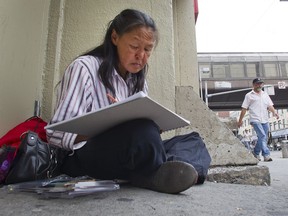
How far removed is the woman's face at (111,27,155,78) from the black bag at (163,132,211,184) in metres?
0.50

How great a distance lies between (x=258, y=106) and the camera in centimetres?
564

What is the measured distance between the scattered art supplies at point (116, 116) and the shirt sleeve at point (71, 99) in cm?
9

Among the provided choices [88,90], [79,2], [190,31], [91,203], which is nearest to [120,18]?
[88,90]

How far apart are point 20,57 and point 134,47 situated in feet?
2.73

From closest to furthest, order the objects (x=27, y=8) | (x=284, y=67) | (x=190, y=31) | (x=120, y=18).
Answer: (x=120, y=18) → (x=27, y=8) → (x=190, y=31) → (x=284, y=67)

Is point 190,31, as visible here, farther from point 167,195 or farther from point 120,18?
point 167,195

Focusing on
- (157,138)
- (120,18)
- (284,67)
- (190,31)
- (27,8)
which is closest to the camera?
(157,138)

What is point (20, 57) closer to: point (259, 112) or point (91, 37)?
point (91, 37)

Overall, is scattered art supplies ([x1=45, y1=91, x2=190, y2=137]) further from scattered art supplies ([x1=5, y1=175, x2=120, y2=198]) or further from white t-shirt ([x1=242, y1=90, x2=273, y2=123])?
white t-shirt ([x1=242, y1=90, x2=273, y2=123])

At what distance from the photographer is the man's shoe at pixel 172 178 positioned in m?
1.27

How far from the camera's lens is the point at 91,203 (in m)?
1.10

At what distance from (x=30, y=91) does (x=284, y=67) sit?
22672 mm

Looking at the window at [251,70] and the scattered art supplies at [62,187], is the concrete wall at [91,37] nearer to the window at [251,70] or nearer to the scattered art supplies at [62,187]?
the scattered art supplies at [62,187]

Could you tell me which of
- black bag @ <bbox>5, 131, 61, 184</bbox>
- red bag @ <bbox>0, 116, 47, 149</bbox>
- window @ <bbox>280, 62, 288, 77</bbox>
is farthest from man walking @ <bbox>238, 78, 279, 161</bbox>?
window @ <bbox>280, 62, 288, 77</bbox>
